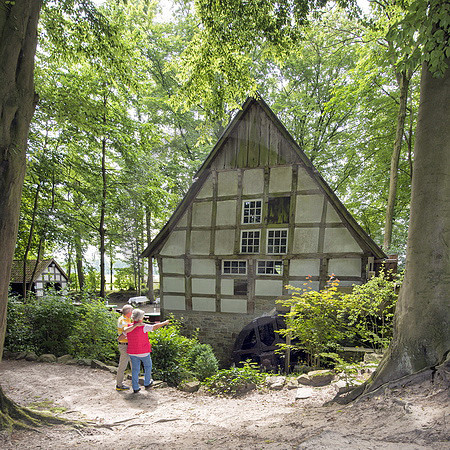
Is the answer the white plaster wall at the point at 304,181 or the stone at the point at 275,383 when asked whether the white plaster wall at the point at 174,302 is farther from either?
the stone at the point at 275,383

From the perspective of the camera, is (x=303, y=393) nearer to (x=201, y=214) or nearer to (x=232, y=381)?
(x=232, y=381)

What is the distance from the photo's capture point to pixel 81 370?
673cm

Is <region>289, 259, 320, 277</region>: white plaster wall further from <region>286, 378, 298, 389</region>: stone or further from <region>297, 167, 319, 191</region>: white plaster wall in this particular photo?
<region>286, 378, 298, 389</region>: stone

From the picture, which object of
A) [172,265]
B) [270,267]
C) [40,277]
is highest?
[270,267]

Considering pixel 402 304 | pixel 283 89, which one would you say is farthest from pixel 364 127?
pixel 402 304

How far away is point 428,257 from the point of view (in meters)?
Result: 3.46

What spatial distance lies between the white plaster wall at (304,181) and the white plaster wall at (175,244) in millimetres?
4837

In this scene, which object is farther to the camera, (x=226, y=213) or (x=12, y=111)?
(x=226, y=213)

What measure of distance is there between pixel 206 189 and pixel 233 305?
4.53m

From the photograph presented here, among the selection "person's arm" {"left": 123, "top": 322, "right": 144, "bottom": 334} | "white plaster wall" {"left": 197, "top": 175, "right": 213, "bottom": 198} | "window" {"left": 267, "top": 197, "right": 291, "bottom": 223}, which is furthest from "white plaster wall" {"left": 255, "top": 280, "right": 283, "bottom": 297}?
"person's arm" {"left": 123, "top": 322, "right": 144, "bottom": 334}

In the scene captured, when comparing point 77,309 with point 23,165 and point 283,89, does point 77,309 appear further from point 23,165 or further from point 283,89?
point 283,89

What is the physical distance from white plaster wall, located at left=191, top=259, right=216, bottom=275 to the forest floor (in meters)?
6.86

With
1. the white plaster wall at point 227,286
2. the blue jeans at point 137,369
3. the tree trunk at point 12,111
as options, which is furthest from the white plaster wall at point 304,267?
the tree trunk at point 12,111

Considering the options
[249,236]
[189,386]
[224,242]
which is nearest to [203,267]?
[224,242]
